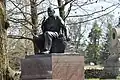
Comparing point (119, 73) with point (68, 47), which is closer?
point (68, 47)

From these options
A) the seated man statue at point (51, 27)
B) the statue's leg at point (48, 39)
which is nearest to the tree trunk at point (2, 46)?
the seated man statue at point (51, 27)

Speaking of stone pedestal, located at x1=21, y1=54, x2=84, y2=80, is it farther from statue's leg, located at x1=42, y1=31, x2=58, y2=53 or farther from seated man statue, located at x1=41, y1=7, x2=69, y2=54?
seated man statue, located at x1=41, y1=7, x2=69, y2=54

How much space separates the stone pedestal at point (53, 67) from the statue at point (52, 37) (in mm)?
431

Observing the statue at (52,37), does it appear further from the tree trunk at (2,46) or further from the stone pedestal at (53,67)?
the tree trunk at (2,46)

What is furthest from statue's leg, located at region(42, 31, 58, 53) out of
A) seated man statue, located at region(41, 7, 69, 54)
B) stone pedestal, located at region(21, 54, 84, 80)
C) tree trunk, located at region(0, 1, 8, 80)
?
tree trunk, located at region(0, 1, 8, 80)

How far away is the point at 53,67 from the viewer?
945 cm

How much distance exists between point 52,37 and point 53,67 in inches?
47.4

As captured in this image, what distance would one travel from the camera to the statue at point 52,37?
1020 centimetres

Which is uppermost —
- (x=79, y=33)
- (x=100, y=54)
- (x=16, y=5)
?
(x=16, y=5)

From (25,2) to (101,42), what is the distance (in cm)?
5094

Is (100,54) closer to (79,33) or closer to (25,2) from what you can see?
(79,33)

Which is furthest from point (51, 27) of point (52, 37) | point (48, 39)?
point (48, 39)

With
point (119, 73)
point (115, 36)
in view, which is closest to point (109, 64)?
point (119, 73)

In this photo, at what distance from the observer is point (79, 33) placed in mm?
50594
